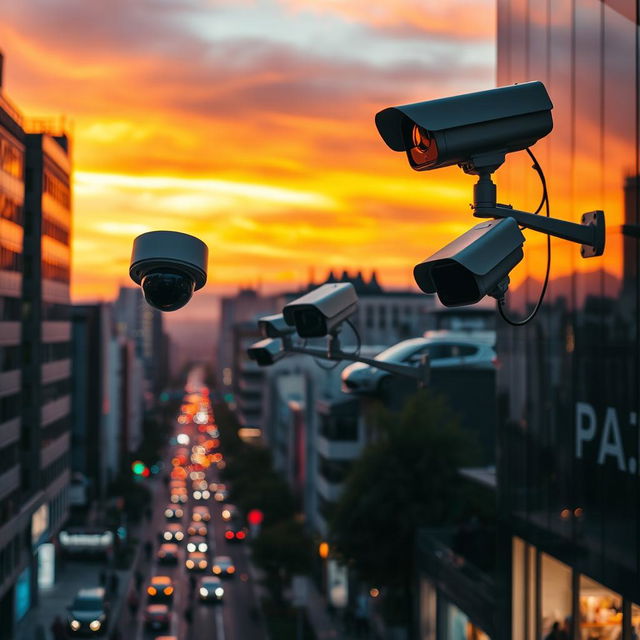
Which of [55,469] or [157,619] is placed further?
[55,469]

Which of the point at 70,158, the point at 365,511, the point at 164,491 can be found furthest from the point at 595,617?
the point at 164,491

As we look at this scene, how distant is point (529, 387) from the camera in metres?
21.4

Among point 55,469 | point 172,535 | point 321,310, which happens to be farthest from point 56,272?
point 321,310

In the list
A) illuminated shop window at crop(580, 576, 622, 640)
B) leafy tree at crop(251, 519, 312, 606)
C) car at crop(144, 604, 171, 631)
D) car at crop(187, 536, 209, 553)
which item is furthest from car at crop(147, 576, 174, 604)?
illuminated shop window at crop(580, 576, 622, 640)

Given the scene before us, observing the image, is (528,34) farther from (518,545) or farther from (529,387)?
(518,545)

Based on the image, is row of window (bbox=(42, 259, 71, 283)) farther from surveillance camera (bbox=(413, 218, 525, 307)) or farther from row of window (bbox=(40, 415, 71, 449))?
surveillance camera (bbox=(413, 218, 525, 307))

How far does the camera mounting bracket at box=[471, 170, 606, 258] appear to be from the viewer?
17.4ft

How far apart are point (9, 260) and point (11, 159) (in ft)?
14.6

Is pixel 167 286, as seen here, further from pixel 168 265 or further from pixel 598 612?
pixel 598 612

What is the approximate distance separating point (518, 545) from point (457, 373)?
104 feet

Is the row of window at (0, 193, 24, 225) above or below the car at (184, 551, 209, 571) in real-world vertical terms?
above

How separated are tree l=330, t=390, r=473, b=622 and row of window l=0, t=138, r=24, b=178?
65.7 ft

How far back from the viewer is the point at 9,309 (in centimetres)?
4822

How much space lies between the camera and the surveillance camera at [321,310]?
7.60 metres
